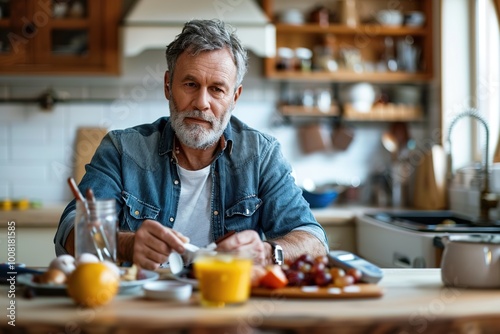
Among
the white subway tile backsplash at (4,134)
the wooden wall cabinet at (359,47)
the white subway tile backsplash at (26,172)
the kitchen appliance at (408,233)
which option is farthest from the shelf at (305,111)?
the white subway tile backsplash at (4,134)

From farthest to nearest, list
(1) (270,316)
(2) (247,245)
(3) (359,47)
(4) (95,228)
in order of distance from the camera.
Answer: (3) (359,47), (2) (247,245), (4) (95,228), (1) (270,316)

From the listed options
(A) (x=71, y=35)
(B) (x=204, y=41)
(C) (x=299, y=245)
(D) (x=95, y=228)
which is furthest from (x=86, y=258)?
(A) (x=71, y=35)

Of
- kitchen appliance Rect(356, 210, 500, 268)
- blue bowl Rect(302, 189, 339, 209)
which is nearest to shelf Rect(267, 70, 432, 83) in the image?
blue bowl Rect(302, 189, 339, 209)

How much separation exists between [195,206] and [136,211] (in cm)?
20

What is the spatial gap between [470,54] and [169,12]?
173 centimetres

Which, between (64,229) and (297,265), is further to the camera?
(64,229)

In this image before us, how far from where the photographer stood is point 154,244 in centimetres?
155

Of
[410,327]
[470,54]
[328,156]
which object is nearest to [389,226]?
[328,156]

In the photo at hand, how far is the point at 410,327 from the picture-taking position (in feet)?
3.82

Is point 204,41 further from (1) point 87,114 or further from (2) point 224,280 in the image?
(1) point 87,114

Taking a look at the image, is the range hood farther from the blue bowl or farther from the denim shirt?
the denim shirt

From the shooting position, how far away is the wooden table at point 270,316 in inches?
44.3

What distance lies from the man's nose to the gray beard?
0.02 meters

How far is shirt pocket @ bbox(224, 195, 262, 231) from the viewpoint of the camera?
213cm
